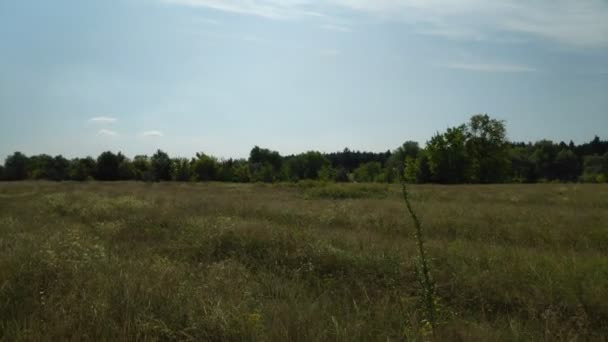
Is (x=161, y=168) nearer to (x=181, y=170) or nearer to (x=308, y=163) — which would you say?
(x=181, y=170)

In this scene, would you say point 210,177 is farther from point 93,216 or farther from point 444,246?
point 444,246

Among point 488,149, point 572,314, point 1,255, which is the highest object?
point 488,149

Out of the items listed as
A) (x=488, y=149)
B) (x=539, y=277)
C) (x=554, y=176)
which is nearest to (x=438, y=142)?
(x=488, y=149)

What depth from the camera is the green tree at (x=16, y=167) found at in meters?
87.8

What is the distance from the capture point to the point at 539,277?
218 inches

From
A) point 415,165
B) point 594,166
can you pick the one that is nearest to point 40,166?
point 415,165

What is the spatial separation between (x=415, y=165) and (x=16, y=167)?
89422 mm

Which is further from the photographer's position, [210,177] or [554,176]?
[554,176]

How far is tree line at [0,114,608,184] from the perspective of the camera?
60.0 m

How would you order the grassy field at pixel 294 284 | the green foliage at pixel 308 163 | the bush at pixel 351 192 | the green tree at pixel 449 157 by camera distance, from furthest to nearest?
the green foliage at pixel 308 163 < the green tree at pixel 449 157 < the bush at pixel 351 192 < the grassy field at pixel 294 284

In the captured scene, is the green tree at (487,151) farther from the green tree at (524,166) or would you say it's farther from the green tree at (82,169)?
the green tree at (82,169)

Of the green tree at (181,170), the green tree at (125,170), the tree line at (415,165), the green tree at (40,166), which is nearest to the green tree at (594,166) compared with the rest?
the tree line at (415,165)

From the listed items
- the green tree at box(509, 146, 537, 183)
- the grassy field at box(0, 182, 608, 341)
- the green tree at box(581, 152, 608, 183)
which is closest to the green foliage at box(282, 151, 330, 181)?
the green tree at box(509, 146, 537, 183)

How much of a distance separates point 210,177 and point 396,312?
80176 millimetres
